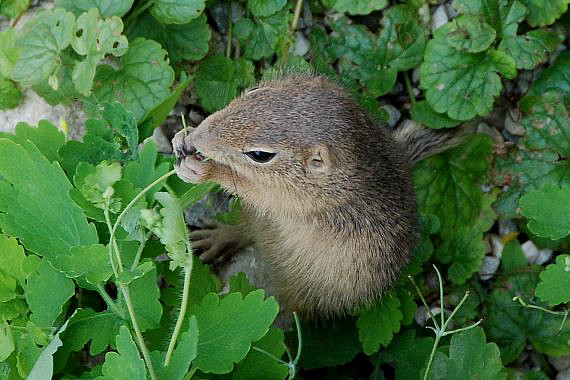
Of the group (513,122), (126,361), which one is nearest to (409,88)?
(513,122)

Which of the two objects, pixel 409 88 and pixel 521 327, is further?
pixel 409 88

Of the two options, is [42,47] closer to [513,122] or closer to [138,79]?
[138,79]

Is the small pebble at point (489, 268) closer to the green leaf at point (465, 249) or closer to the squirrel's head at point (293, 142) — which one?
the green leaf at point (465, 249)

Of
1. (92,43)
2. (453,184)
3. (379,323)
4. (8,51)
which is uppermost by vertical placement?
(92,43)

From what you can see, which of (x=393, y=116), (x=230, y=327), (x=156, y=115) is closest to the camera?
(x=230, y=327)

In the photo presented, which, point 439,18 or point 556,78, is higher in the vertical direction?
point 439,18

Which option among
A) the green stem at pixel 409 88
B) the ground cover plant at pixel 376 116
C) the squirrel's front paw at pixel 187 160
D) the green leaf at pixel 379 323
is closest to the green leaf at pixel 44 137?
the ground cover plant at pixel 376 116

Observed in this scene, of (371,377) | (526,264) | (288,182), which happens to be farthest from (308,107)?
(526,264)
